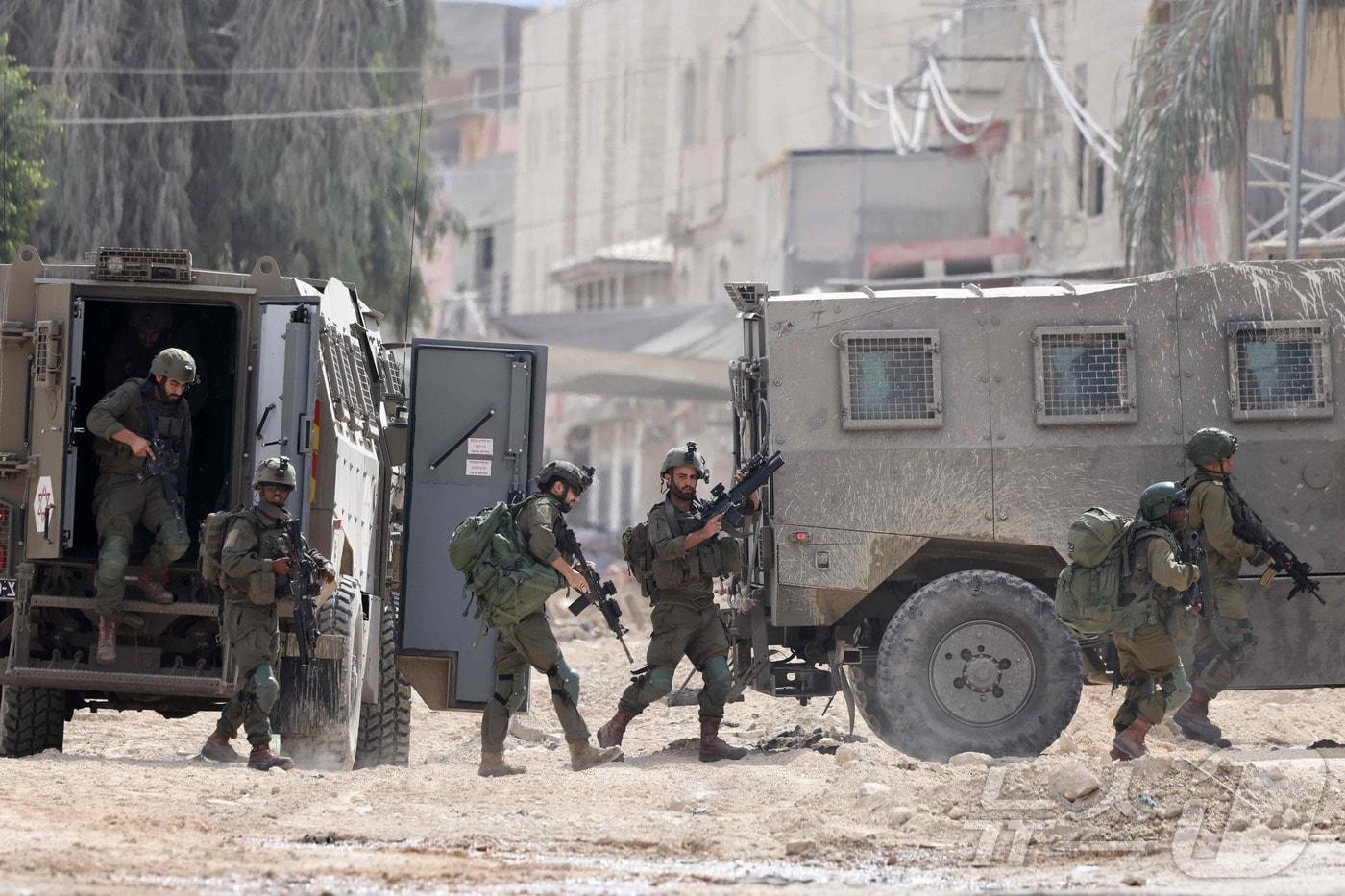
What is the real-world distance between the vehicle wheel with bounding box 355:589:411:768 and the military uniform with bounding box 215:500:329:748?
4.01 ft

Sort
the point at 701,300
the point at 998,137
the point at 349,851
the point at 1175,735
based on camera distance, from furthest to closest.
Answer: the point at 701,300 → the point at 998,137 → the point at 1175,735 → the point at 349,851

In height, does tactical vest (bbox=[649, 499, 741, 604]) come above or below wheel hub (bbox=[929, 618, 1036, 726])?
above

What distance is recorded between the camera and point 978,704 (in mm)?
11750

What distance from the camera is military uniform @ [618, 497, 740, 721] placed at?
1158cm

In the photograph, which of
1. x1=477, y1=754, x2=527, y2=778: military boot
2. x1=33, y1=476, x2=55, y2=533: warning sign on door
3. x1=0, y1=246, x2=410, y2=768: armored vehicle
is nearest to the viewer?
x1=0, y1=246, x2=410, y2=768: armored vehicle

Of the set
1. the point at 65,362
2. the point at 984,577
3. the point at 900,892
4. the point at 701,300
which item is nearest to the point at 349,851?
the point at 900,892

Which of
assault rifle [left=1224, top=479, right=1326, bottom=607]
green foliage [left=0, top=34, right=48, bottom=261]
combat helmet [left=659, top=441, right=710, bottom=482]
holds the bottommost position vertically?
assault rifle [left=1224, top=479, right=1326, bottom=607]

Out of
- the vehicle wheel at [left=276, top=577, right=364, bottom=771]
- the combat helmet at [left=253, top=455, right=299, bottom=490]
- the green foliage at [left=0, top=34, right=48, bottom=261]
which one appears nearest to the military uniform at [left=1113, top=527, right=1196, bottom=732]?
the vehicle wheel at [left=276, top=577, right=364, bottom=771]

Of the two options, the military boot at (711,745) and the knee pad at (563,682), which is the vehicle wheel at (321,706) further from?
the military boot at (711,745)

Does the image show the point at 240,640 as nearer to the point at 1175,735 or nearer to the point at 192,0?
the point at 1175,735

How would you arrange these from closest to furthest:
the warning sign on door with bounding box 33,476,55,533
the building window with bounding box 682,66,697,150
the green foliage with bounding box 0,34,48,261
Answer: the warning sign on door with bounding box 33,476,55,533 < the green foliage with bounding box 0,34,48,261 < the building window with bounding box 682,66,697,150

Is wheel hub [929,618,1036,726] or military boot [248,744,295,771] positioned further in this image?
wheel hub [929,618,1036,726]

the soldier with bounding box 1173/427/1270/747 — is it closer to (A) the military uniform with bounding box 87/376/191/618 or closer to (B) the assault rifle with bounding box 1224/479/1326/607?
(B) the assault rifle with bounding box 1224/479/1326/607

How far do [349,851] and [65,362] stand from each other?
3.53 metres
